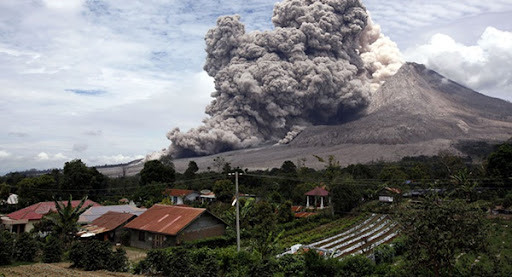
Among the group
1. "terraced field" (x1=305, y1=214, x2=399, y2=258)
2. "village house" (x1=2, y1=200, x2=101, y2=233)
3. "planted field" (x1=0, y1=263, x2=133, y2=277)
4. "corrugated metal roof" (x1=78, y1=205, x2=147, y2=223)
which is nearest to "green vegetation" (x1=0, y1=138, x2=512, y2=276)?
"planted field" (x1=0, y1=263, x2=133, y2=277)

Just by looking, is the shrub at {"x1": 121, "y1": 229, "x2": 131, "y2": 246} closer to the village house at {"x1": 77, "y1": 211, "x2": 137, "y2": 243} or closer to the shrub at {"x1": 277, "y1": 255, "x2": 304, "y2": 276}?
the village house at {"x1": 77, "y1": 211, "x2": 137, "y2": 243}

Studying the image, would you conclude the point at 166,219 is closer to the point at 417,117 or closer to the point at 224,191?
the point at 224,191

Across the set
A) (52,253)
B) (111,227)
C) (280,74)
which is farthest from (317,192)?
(280,74)

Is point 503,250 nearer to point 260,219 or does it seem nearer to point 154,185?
point 260,219

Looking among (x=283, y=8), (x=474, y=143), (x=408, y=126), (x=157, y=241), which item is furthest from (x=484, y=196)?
(x=283, y=8)

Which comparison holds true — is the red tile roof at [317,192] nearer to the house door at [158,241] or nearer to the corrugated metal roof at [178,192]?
the corrugated metal roof at [178,192]
